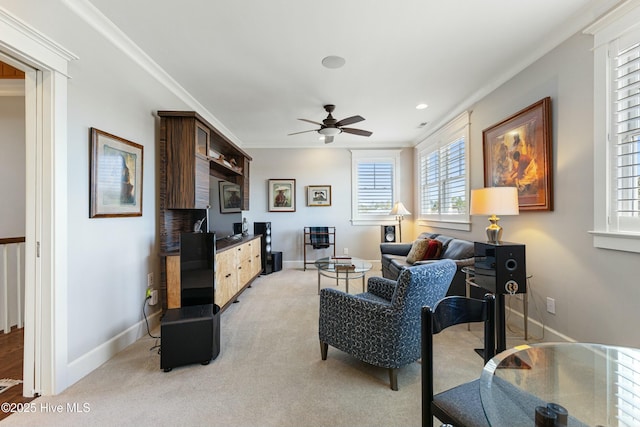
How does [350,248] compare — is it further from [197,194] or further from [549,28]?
[549,28]

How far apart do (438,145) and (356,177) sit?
177cm

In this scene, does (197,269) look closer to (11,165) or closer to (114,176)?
(114,176)

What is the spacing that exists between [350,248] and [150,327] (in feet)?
12.9

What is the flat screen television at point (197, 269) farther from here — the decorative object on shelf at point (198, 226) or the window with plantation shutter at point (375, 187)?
the window with plantation shutter at point (375, 187)

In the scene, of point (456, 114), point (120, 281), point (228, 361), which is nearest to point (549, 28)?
point (456, 114)

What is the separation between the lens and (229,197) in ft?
13.9

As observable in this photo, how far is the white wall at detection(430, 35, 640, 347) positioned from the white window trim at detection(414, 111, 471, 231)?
107 centimetres

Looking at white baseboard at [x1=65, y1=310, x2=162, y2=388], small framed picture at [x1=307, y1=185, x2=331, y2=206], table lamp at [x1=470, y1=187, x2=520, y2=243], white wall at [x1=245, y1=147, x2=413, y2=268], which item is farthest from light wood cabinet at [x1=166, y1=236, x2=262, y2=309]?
table lamp at [x1=470, y1=187, x2=520, y2=243]

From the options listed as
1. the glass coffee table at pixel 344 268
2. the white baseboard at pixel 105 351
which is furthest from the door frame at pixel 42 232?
the glass coffee table at pixel 344 268

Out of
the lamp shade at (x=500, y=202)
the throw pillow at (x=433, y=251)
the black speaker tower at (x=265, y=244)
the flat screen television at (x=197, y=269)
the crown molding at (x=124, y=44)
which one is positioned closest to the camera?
the crown molding at (x=124, y=44)

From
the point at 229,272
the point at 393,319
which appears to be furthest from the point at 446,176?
the point at 229,272

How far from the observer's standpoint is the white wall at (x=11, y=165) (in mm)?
2859

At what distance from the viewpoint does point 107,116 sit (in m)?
2.19

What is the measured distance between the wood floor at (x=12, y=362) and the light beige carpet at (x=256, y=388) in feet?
0.53
